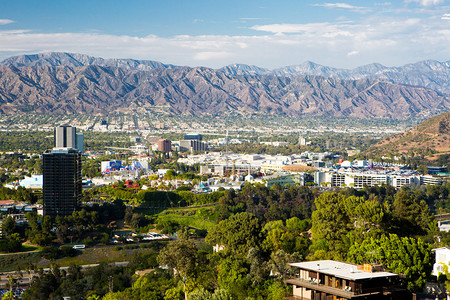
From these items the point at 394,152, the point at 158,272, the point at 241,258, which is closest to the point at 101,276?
the point at 158,272

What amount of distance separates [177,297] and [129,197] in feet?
130

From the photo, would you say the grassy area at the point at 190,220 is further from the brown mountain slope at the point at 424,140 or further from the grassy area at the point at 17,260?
the brown mountain slope at the point at 424,140

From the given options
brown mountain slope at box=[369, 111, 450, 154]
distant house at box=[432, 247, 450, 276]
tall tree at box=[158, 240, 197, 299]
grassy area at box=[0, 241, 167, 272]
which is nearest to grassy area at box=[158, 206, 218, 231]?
grassy area at box=[0, 241, 167, 272]

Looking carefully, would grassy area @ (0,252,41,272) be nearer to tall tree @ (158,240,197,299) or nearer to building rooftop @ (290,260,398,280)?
tall tree @ (158,240,197,299)

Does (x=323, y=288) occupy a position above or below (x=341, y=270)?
below

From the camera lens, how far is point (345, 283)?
65.5ft

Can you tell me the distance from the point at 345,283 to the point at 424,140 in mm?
100397

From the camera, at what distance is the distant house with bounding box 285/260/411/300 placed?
1967 centimetres

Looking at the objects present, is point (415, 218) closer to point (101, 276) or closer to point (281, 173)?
point (101, 276)

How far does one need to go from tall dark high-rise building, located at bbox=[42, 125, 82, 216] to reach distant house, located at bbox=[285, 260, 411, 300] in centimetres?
3709

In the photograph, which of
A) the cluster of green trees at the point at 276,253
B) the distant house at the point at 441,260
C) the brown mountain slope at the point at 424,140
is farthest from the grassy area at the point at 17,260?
the brown mountain slope at the point at 424,140

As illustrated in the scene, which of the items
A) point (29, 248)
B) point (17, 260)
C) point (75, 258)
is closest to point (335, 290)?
point (75, 258)

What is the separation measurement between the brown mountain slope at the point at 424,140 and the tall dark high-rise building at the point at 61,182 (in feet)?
221

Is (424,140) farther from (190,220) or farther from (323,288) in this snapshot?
(323,288)
